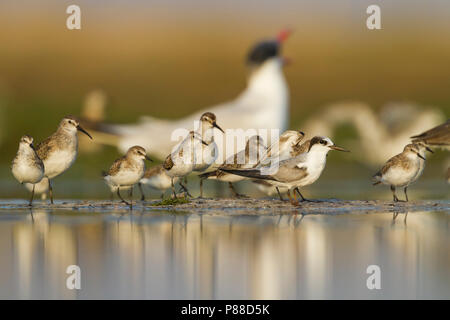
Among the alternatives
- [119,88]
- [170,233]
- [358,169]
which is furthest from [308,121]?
[170,233]

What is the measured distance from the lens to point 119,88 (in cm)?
2122

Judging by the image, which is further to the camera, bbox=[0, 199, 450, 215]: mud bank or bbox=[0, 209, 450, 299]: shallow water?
bbox=[0, 199, 450, 215]: mud bank

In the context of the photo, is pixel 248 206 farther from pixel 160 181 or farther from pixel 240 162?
pixel 160 181

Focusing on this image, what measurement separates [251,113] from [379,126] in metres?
3.75

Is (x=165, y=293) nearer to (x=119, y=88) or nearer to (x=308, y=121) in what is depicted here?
(x=308, y=121)

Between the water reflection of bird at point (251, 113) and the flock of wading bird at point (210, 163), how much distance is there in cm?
150

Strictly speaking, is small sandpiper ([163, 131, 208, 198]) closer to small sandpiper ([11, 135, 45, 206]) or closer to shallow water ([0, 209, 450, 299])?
shallow water ([0, 209, 450, 299])

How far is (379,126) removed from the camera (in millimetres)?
15867

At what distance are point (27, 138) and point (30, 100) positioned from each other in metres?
11.0

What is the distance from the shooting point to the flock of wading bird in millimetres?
9484

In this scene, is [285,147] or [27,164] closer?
[27,164]

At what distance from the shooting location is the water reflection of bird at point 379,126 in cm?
1488

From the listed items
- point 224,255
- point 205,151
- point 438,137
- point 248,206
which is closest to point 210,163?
point 205,151

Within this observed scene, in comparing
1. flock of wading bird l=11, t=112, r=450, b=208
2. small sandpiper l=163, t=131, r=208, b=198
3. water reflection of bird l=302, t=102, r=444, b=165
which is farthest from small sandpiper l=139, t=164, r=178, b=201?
water reflection of bird l=302, t=102, r=444, b=165
